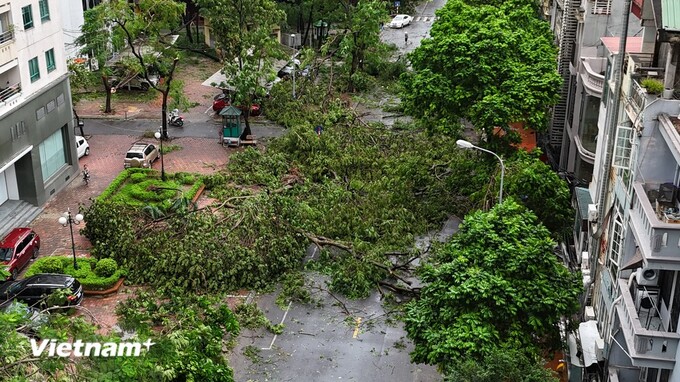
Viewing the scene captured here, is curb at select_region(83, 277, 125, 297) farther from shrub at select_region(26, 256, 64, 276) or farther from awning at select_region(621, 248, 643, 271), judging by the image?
awning at select_region(621, 248, 643, 271)

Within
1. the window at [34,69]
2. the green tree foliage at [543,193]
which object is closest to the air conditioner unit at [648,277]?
the green tree foliage at [543,193]

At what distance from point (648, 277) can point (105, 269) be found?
23263 mm

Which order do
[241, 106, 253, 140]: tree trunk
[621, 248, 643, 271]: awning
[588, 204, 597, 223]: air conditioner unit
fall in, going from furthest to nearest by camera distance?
[241, 106, 253, 140]: tree trunk
[588, 204, 597, 223]: air conditioner unit
[621, 248, 643, 271]: awning

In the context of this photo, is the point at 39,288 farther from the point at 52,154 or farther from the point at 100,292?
the point at 52,154

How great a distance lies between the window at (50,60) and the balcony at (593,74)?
28445mm

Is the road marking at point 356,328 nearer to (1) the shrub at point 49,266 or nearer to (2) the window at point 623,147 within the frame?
(2) the window at point 623,147

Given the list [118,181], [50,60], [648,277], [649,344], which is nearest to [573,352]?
[648,277]

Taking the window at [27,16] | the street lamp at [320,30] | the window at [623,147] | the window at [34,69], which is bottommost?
the street lamp at [320,30]

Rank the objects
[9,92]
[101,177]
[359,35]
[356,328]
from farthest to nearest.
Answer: [359,35]
[101,177]
[9,92]
[356,328]

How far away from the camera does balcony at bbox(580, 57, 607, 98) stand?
136ft

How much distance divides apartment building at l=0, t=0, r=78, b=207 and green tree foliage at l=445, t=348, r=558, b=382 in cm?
2778

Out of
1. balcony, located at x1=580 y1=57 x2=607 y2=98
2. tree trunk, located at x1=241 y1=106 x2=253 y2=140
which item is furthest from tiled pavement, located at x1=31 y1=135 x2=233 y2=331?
balcony, located at x1=580 y1=57 x2=607 y2=98

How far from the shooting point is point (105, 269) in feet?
127

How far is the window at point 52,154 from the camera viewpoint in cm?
4800
